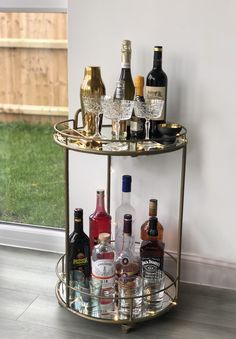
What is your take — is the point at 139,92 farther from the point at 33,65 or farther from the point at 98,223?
the point at 33,65

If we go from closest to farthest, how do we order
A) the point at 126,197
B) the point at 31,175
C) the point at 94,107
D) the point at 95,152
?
the point at 95,152
the point at 94,107
the point at 126,197
the point at 31,175

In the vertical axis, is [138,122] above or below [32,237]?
above

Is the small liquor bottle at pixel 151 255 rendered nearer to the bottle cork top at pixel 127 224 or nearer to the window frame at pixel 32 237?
the bottle cork top at pixel 127 224

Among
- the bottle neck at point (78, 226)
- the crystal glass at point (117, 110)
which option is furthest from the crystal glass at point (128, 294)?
the crystal glass at point (117, 110)

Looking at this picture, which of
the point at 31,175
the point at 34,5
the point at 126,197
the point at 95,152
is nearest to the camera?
the point at 95,152

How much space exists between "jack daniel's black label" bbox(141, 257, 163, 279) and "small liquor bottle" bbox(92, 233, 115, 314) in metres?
0.12

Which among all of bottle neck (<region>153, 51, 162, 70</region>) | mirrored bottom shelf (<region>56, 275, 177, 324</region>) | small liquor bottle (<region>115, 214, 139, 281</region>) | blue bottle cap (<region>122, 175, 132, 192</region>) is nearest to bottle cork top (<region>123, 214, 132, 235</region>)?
small liquor bottle (<region>115, 214, 139, 281</region>)

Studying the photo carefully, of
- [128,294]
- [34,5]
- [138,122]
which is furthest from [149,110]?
[34,5]

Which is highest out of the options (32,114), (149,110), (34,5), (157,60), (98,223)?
(34,5)

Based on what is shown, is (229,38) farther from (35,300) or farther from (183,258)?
(35,300)

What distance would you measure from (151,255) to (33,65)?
0.92 m

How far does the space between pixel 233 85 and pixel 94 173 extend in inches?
23.9

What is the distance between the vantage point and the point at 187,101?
5.56ft

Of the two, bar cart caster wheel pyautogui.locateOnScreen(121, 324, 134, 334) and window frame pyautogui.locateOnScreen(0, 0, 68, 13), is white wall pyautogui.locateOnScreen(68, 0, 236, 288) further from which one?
bar cart caster wheel pyautogui.locateOnScreen(121, 324, 134, 334)
